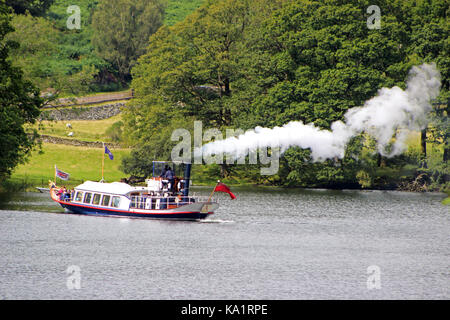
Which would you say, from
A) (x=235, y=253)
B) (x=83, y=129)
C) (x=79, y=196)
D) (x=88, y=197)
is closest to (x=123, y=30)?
(x=83, y=129)

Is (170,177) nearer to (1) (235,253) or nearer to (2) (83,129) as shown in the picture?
(1) (235,253)

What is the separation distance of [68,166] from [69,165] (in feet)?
1.75

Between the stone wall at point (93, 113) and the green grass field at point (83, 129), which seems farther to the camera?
the stone wall at point (93, 113)

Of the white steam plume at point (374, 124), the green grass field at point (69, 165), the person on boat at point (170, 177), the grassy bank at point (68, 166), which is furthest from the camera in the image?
the green grass field at point (69, 165)

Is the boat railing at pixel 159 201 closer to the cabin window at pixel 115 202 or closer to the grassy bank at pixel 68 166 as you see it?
the cabin window at pixel 115 202

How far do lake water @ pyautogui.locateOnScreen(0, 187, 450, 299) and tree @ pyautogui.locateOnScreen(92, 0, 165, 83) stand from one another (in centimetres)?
9305

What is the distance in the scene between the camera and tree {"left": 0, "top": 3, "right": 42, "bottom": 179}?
90.9 m

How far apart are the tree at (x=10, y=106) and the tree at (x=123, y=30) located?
297 feet

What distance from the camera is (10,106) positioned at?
94750 millimetres

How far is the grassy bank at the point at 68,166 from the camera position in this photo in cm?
12338

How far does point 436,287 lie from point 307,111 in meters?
66.2

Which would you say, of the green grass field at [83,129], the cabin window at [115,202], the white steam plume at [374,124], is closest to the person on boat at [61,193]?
the cabin window at [115,202]

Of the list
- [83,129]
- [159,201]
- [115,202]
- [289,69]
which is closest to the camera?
[159,201]
